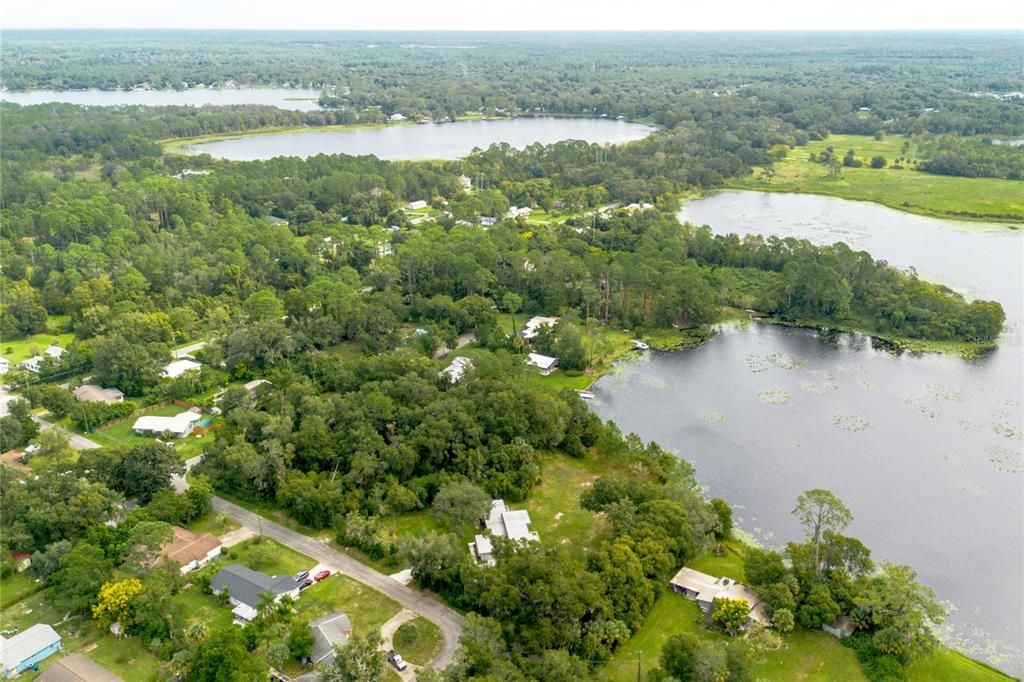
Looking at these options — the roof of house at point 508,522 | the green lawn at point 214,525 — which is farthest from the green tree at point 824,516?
the green lawn at point 214,525

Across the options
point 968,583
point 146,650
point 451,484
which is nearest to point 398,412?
point 451,484

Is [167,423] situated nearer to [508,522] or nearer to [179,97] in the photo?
[508,522]

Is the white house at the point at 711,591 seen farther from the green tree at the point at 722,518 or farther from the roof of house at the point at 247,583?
the roof of house at the point at 247,583

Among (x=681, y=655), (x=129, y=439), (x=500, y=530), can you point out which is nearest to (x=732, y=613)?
(x=681, y=655)

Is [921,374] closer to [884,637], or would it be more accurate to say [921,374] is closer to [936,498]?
[936,498]

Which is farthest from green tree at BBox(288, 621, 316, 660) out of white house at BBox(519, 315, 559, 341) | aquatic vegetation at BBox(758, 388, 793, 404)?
aquatic vegetation at BBox(758, 388, 793, 404)
